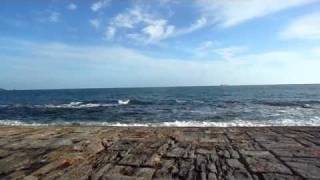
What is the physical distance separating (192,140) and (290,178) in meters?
3.42

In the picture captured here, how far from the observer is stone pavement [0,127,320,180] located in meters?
4.98

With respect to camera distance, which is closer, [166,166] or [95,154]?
[166,166]

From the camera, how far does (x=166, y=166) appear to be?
5387 mm

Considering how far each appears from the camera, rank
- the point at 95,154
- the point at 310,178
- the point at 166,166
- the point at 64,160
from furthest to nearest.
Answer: the point at 95,154
the point at 64,160
the point at 166,166
the point at 310,178

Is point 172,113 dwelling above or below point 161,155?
below

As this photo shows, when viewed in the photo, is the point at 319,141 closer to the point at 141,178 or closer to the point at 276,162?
the point at 276,162

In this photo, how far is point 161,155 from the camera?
623 centimetres

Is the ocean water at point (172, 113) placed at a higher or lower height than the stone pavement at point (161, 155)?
lower

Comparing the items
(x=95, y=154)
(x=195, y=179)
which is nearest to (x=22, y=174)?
(x=95, y=154)

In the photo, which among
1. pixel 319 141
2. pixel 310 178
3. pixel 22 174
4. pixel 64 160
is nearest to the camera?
pixel 310 178

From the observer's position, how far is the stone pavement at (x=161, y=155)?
498 cm

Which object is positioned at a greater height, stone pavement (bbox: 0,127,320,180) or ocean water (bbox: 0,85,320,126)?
stone pavement (bbox: 0,127,320,180)

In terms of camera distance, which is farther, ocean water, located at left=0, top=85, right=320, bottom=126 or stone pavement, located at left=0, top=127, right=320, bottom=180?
ocean water, located at left=0, top=85, right=320, bottom=126

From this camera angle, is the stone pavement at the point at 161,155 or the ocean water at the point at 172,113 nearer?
the stone pavement at the point at 161,155
